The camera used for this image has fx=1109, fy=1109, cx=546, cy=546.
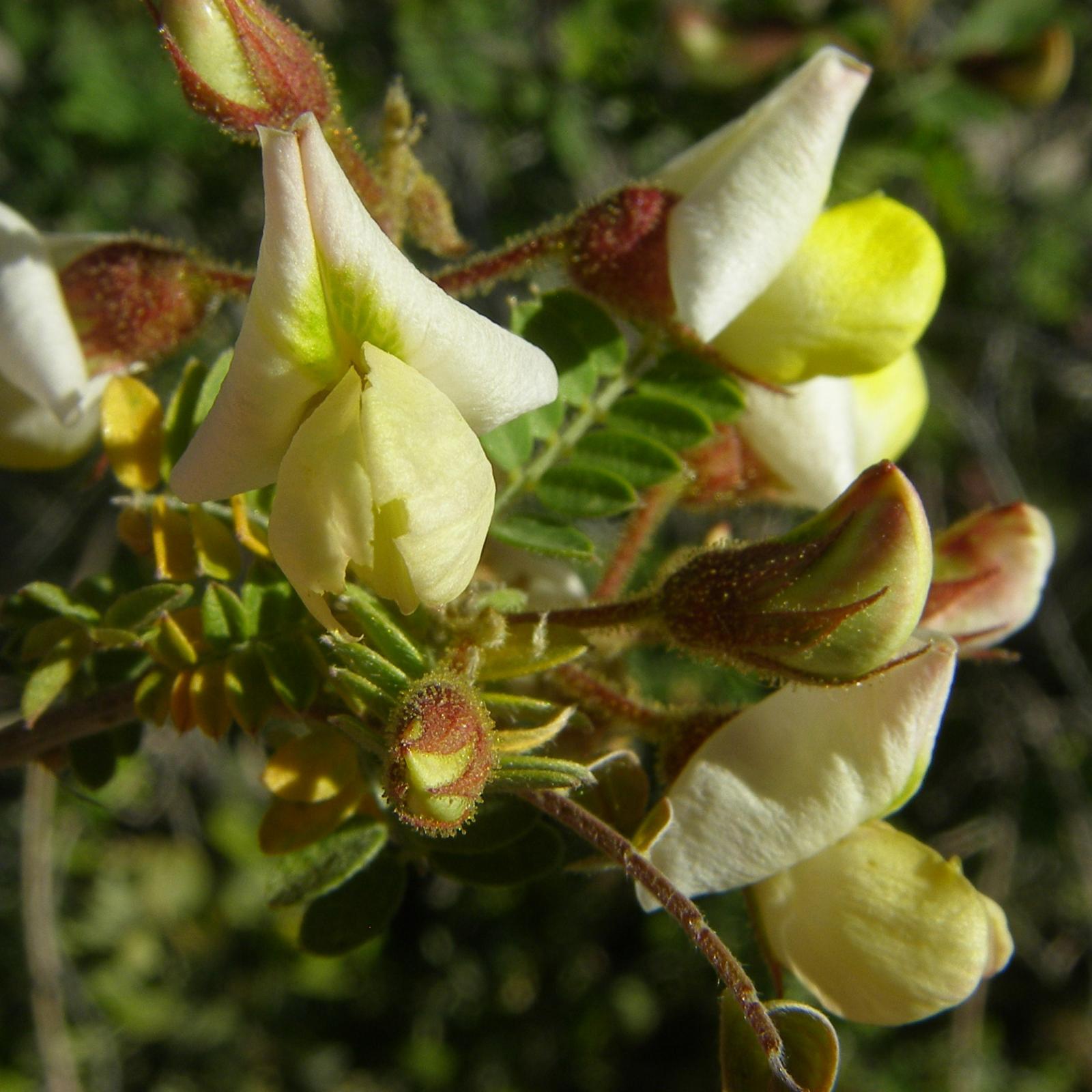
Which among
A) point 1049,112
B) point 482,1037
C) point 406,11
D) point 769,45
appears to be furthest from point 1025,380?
point 482,1037

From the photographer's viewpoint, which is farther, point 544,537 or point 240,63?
point 544,537

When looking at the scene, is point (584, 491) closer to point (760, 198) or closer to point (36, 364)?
point (760, 198)

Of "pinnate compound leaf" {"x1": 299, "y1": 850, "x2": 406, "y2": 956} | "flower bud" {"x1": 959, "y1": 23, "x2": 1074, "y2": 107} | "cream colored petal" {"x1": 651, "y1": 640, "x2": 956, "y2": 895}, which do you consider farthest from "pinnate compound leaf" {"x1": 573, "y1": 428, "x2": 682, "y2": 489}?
"flower bud" {"x1": 959, "y1": 23, "x2": 1074, "y2": 107}

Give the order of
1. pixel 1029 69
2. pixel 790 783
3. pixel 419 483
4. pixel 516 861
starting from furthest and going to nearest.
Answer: pixel 1029 69
pixel 516 861
pixel 790 783
pixel 419 483

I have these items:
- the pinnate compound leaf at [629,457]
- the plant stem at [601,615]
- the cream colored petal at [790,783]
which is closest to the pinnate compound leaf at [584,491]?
the pinnate compound leaf at [629,457]

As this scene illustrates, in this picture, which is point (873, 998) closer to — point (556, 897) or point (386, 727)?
point (386, 727)

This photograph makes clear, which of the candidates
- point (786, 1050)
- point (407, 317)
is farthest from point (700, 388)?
point (786, 1050)
